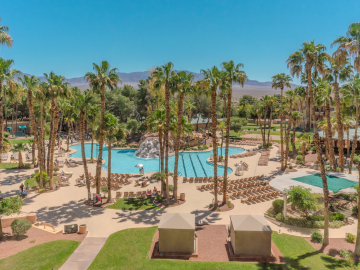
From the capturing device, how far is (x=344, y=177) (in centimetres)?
2012

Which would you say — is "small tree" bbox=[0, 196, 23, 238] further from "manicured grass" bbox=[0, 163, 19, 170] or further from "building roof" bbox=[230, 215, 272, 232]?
"manicured grass" bbox=[0, 163, 19, 170]

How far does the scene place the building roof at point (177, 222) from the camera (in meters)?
13.8

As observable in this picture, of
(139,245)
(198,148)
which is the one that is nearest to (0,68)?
(139,245)

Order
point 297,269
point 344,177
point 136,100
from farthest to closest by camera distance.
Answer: point 136,100 < point 344,177 < point 297,269

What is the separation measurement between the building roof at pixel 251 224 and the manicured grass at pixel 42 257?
9.97 meters

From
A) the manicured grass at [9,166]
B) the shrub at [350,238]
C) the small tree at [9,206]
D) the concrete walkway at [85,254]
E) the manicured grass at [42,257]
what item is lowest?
the concrete walkway at [85,254]

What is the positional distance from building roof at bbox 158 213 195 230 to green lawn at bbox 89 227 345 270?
1.81 m

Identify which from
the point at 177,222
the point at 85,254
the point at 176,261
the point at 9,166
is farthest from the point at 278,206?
the point at 9,166

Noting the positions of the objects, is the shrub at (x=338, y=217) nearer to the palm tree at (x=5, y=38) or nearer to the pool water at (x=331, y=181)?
the pool water at (x=331, y=181)

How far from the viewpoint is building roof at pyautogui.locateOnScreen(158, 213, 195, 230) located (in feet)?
45.2

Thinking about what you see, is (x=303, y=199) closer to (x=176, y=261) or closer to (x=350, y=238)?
(x=350, y=238)

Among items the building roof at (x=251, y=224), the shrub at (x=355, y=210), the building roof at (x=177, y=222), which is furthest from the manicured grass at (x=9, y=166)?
the shrub at (x=355, y=210)

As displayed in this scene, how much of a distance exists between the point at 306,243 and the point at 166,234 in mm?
8842

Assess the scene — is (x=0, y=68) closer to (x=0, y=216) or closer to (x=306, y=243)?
(x=0, y=216)
